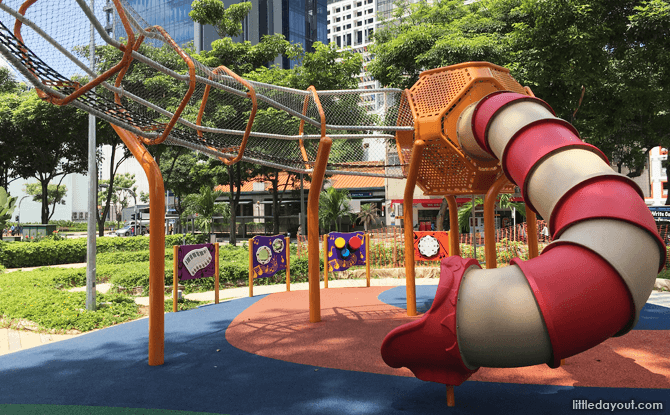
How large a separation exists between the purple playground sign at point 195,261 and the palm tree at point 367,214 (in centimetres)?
3196

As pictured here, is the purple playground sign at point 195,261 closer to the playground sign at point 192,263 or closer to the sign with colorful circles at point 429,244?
the playground sign at point 192,263

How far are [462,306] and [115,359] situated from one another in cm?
505

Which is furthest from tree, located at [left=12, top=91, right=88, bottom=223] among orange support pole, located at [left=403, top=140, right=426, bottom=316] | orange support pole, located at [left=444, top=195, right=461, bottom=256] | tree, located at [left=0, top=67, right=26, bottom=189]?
orange support pole, located at [left=403, top=140, right=426, bottom=316]

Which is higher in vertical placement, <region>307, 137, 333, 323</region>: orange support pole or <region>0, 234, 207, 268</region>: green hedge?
<region>307, 137, 333, 323</region>: orange support pole

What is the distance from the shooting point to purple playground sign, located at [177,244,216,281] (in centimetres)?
973

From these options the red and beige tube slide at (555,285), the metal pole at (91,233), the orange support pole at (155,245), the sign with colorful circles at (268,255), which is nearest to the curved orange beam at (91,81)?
the orange support pole at (155,245)

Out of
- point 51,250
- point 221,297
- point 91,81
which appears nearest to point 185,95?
point 91,81

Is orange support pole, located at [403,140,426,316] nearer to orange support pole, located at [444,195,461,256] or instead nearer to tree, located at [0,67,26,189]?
orange support pole, located at [444,195,461,256]

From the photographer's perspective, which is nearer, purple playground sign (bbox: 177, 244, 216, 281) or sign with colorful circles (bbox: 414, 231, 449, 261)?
purple playground sign (bbox: 177, 244, 216, 281)

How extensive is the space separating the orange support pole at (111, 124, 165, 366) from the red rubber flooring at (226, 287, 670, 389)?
4.42 feet

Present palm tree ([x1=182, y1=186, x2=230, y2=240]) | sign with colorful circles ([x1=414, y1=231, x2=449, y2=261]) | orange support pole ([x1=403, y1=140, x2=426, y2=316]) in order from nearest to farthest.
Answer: orange support pole ([x1=403, y1=140, x2=426, y2=316]) → sign with colorful circles ([x1=414, y1=231, x2=449, y2=261]) → palm tree ([x1=182, y1=186, x2=230, y2=240])

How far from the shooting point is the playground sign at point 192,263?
9.55m

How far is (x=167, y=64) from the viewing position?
21.4ft

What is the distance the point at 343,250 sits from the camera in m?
12.5
